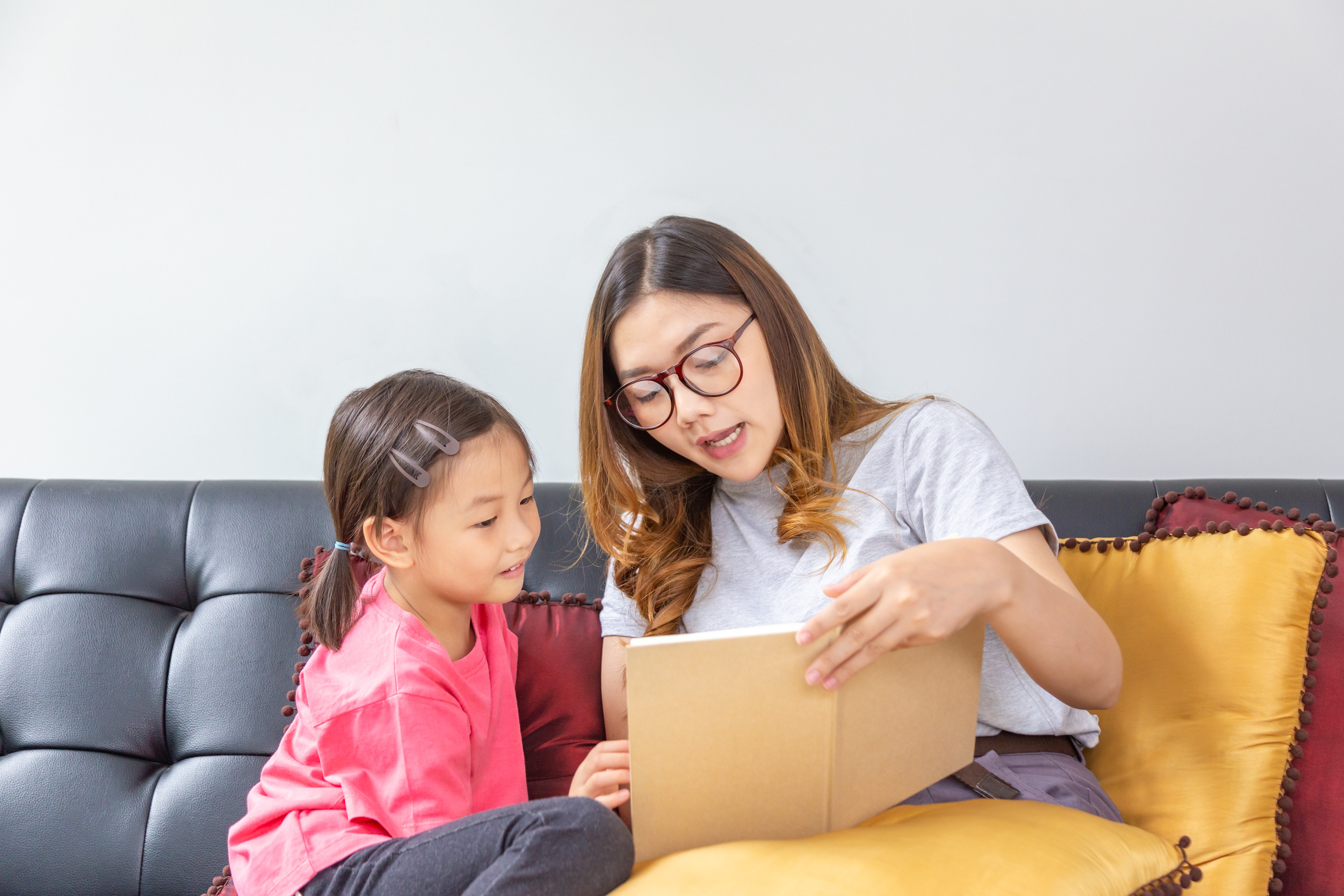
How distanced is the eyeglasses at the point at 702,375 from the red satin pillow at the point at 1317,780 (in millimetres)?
707

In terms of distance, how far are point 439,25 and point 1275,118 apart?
151 cm

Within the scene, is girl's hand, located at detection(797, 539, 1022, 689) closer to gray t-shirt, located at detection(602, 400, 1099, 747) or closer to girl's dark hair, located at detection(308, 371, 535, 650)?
gray t-shirt, located at detection(602, 400, 1099, 747)

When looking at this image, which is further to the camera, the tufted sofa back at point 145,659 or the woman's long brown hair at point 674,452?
the tufted sofa back at point 145,659

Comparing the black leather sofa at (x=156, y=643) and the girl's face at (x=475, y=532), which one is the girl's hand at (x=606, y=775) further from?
the black leather sofa at (x=156, y=643)

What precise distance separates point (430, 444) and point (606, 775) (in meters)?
0.45

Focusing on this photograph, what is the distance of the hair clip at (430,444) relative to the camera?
1.10 m

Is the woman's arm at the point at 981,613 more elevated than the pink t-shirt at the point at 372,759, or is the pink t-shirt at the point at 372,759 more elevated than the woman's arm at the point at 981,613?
the woman's arm at the point at 981,613

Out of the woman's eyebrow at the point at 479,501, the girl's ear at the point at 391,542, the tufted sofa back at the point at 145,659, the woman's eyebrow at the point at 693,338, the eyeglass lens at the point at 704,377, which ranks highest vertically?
the woman's eyebrow at the point at 693,338

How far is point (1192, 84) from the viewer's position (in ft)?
5.00

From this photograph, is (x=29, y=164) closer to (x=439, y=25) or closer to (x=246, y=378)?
(x=246, y=378)

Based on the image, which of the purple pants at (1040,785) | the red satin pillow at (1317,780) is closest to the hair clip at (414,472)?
the purple pants at (1040,785)

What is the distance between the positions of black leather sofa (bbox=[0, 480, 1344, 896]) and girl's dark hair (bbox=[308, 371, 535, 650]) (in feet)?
0.76

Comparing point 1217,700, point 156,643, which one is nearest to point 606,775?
point 1217,700

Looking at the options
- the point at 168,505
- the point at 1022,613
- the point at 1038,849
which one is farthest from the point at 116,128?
the point at 1038,849
